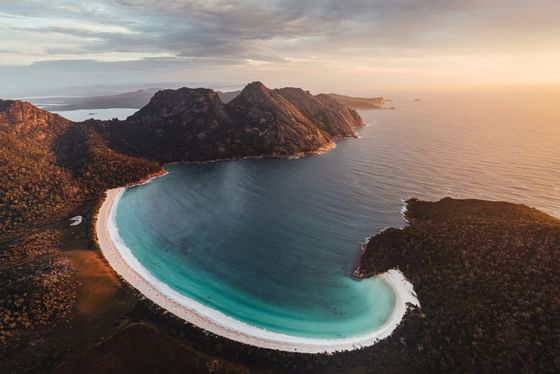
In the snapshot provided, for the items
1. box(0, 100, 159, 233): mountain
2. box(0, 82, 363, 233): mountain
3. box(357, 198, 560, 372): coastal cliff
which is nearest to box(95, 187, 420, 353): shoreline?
box(357, 198, 560, 372): coastal cliff

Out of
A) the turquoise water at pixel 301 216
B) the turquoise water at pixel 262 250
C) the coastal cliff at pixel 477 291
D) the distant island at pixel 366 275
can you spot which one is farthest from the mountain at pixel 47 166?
the coastal cliff at pixel 477 291

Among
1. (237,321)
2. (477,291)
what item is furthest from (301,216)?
(477,291)

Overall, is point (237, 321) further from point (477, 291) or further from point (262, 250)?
point (477, 291)

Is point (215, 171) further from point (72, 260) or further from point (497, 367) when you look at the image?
point (497, 367)

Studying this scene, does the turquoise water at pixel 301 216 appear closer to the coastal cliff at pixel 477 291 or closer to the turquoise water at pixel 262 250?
the turquoise water at pixel 262 250

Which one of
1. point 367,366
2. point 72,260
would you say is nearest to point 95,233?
point 72,260
